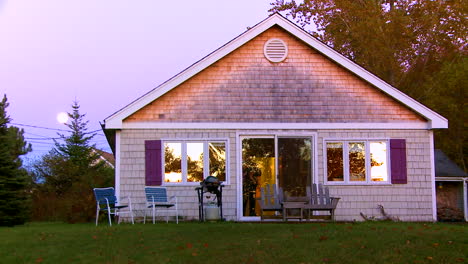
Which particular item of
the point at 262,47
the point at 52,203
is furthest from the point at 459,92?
the point at 52,203

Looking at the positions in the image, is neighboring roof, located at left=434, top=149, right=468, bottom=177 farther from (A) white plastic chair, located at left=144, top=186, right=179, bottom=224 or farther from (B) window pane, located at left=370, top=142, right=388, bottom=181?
(A) white plastic chair, located at left=144, top=186, right=179, bottom=224

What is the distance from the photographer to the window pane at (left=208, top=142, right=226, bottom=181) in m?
15.1

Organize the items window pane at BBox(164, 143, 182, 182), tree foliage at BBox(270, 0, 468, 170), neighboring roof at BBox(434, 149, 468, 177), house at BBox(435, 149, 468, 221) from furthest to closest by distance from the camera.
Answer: tree foliage at BBox(270, 0, 468, 170) < neighboring roof at BBox(434, 149, 468, 177) < house at BBox(435, 149, 468, 221) < window pane at BBox(164, 143, 182, 182)

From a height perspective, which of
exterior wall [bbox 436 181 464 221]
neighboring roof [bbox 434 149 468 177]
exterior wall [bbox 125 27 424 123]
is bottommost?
exterior wall [bbox 436 181 464 221]

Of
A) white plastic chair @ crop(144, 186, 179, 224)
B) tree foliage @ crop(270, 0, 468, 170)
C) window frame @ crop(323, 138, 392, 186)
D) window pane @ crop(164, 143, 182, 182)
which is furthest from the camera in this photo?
tree foliage @ crop(270, 0, 468, 170)

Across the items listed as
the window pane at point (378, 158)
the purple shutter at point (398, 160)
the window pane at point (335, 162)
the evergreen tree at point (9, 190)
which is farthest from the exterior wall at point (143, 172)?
the purple shutter at point (398, 160)

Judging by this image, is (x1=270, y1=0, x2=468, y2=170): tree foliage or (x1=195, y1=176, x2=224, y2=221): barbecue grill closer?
(x1=195, y1=176, x2=224, y2=221): barbecue grill

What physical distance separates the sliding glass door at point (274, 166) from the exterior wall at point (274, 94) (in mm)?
617

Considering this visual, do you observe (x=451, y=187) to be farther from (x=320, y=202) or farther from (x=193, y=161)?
(x=193, y=161)

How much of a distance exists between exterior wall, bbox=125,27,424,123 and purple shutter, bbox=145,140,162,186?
2.09 feet

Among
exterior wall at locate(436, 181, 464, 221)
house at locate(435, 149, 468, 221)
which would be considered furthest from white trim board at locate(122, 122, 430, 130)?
exterior wall at locate(436, 181, 464, 221)

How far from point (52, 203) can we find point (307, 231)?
1128 cm

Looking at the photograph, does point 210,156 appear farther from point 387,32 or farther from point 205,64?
point 387,32

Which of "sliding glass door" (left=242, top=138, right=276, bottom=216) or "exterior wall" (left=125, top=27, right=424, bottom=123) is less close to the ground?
"exterior wall" (left=125, top=27, right=424, bottom=123)
